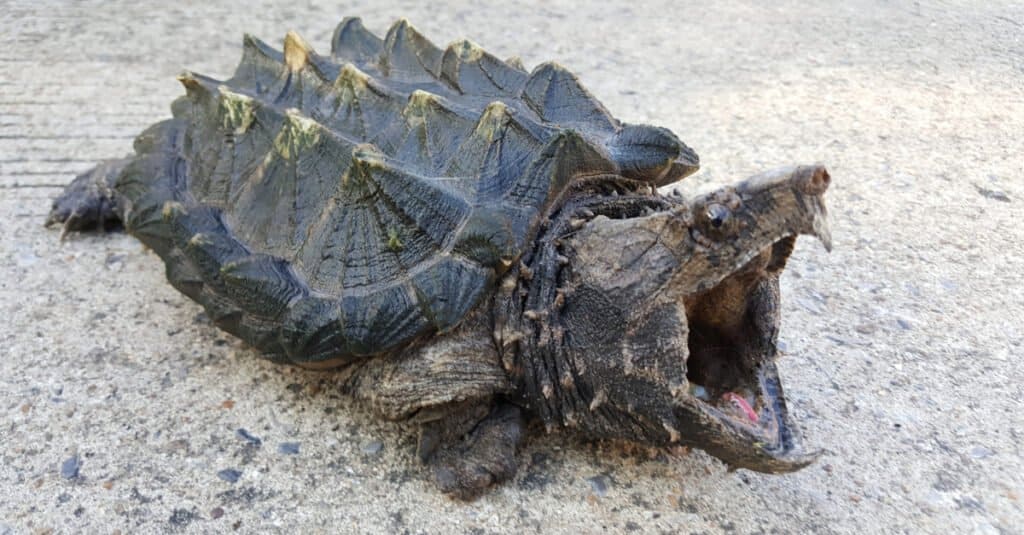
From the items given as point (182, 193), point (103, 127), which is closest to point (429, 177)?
point (182, 193)

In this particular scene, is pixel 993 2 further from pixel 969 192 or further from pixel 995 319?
pixel 995 319

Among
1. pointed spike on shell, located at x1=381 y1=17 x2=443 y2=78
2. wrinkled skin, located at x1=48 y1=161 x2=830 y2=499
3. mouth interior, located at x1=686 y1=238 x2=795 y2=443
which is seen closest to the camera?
wrinkled skin, located at x1=48 y1=161 x2=830 y2=499

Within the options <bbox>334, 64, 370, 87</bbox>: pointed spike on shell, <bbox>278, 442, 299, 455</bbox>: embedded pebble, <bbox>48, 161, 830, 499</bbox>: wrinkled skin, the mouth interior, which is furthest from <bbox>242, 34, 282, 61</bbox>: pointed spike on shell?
the mouth interior

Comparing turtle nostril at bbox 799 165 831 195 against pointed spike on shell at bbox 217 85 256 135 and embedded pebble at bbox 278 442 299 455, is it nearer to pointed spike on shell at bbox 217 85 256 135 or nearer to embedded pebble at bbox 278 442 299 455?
embedded pebble at bbox 278 442 299 455

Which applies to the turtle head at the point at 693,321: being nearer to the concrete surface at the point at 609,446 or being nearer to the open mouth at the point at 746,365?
the open mouth at the point at 746,365

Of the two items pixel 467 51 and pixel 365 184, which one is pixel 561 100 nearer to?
pixel 467 51

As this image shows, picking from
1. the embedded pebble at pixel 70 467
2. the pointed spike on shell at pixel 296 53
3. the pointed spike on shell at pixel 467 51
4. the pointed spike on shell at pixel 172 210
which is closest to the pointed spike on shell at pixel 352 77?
the pointed spike on shell at pixel 296 53
